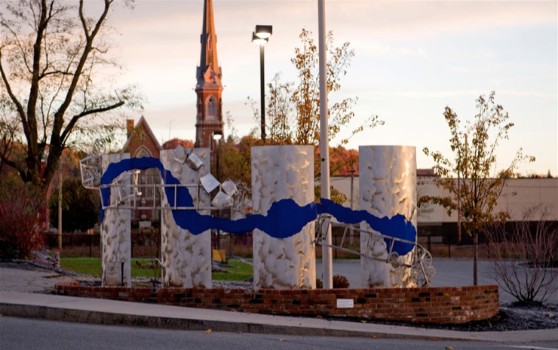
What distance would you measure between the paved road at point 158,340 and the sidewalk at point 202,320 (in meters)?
0.33

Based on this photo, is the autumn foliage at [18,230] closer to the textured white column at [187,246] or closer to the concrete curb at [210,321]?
the textured white column at [187,246]

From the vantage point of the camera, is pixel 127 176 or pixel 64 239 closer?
pixel 127 176

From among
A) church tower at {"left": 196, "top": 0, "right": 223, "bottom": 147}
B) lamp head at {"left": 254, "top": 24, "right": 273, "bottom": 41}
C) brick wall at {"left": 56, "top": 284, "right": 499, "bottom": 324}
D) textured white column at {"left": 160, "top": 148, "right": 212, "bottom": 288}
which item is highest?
church tower at {"left": 196, "top": 0, "right": 223, "bottom": 147}

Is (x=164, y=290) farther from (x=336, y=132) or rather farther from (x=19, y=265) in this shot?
(x=336, y=132)

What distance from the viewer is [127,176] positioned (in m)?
21.7

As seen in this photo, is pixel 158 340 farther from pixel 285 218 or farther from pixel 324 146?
pixel 324 146

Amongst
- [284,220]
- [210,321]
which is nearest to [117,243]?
[284,220]

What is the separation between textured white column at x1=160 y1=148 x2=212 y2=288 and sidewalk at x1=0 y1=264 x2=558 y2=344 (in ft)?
5.00

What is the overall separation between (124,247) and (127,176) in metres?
1.48

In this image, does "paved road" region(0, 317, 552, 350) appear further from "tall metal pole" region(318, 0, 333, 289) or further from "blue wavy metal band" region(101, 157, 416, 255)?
"tall metal pole" region(318, 0, 333, 289)

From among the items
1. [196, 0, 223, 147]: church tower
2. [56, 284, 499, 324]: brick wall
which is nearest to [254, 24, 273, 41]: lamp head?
[56, 284, 499, 324]: brick wall

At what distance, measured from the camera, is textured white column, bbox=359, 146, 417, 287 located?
65.4ft

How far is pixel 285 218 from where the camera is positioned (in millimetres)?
19406

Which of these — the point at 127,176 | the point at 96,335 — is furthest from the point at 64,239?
the point at 96,335
